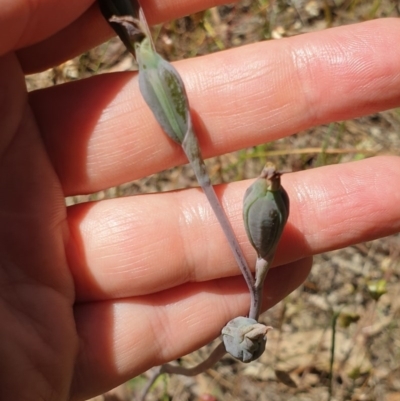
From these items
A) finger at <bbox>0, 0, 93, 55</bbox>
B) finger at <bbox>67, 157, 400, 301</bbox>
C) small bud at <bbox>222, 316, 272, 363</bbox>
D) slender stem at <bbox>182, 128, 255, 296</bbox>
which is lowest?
small bud at <bbox>222, 316, 272, 363</bbox>

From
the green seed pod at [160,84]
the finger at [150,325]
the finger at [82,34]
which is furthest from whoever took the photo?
the finger at [150,325]

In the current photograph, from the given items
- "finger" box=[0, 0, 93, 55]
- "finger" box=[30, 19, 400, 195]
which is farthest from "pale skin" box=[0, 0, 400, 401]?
"finger" box=[0, 0, 93, 55]

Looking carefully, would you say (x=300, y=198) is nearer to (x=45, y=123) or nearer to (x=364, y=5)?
(x=45, y=123)

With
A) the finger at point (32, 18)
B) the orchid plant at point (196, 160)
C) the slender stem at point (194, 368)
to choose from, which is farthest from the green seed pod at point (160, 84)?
the slender stem at point (194, 368)

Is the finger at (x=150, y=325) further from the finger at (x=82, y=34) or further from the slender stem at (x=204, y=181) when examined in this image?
the finger at (x=82, y=34)

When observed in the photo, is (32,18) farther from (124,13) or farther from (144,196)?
(144,196)

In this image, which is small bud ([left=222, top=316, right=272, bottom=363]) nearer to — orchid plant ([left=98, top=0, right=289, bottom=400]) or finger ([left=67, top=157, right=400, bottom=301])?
orchid plant ([left=98, top=0, right=289, bottom=400])
